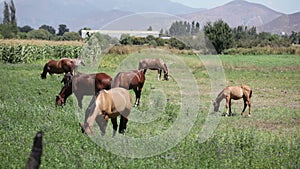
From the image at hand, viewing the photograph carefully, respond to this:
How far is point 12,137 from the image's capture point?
872cm

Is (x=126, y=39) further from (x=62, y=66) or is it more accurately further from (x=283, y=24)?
(x=283, y=24)

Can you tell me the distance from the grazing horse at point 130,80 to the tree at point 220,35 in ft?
137

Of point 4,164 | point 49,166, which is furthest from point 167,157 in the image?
point 4,164

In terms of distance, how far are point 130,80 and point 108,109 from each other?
19.6ft

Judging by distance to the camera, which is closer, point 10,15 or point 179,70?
point 179,70

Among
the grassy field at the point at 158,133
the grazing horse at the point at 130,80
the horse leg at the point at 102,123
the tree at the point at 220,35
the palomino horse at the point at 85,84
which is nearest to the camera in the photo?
the grassy field at the point at 158,133

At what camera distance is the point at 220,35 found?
58219 mm

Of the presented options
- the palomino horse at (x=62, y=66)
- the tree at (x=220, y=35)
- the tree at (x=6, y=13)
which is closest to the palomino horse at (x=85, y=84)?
the palomino horse at (x=62, y=66)

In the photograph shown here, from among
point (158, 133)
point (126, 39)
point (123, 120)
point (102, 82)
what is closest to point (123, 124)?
point (123, 120)

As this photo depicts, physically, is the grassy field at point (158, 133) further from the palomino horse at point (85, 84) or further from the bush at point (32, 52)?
the bush at point (32, 52)

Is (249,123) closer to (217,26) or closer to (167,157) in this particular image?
(167,157)

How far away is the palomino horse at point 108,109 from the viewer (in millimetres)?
8934

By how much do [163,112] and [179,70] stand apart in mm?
17807

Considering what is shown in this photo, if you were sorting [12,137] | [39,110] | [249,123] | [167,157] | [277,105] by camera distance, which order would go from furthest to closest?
[277,105]
[249,123]
[39,110]
[12,137]
[167,157]
